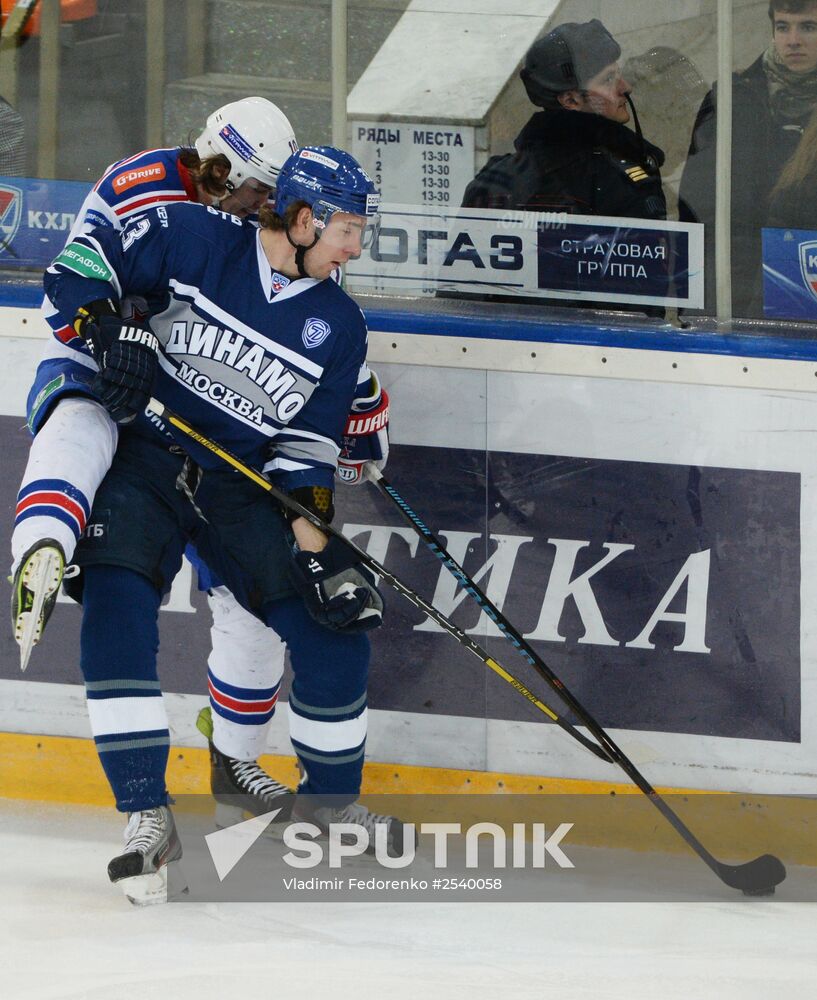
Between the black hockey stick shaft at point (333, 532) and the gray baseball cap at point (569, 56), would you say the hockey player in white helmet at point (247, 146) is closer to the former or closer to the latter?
the black hockey stick shaft at point (333, 532)

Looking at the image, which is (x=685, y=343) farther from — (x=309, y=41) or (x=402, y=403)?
(x=309, y=41)

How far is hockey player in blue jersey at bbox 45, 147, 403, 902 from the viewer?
8.43ft

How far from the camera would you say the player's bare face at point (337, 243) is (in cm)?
→ 264

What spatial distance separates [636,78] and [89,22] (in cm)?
117

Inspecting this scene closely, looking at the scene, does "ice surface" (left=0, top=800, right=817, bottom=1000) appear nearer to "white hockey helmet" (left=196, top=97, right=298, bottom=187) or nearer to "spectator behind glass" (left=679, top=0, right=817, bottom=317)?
"spectator behind glass" (left=679, top=0, right=817, bottom=317)

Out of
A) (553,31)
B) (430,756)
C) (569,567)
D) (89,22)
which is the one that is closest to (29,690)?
(430,756)

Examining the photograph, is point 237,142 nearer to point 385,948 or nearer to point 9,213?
point 9,213

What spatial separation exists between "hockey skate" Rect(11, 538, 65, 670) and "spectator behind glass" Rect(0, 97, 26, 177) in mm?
1126

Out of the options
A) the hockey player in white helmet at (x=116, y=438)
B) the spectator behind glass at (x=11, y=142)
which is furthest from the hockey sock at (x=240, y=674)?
the spectator behind glass at (x=11, y=142)

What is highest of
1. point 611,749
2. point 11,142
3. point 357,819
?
Answer: point 11,142

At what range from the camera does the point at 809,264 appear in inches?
117

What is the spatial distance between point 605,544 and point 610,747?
43 centimetres

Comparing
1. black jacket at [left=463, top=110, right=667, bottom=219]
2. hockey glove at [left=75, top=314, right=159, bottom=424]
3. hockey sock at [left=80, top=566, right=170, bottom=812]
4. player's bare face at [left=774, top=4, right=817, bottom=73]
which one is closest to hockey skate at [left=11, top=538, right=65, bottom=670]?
hockey sock at [left=80, top=566, right=170, bottom=812]

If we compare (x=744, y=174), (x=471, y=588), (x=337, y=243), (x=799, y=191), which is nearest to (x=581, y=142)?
(x=744, y=174)
